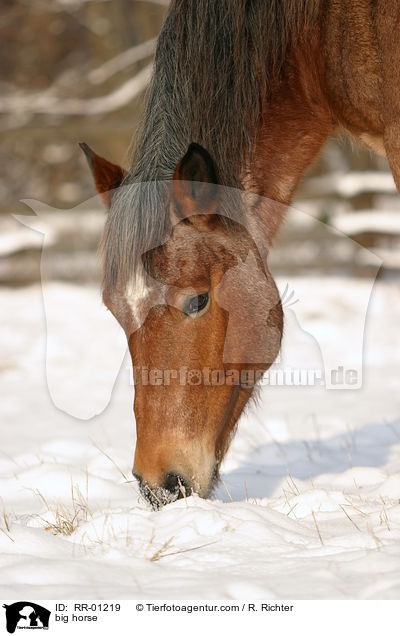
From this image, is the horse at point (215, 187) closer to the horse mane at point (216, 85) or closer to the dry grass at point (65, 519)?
the horse mane at point (216, 85)

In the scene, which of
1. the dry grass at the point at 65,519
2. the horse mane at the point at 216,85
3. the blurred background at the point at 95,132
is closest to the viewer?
the dry grass at the point at 65,519

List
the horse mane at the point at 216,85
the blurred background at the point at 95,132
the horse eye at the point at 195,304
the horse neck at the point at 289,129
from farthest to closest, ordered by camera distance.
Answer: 1. the blurred background at the point at 95,132
2. the horse neck at the point at 289,129
3. the horse mane at the point at 216,85
4. the horse eye at the point at 195,304

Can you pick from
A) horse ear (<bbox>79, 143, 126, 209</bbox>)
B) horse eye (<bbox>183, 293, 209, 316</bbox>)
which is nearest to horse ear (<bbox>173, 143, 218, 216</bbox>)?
horse eye (<bbox>183, 293, 209, 316</bbox>)

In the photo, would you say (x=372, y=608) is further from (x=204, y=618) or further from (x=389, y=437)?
(x=389, y=437)

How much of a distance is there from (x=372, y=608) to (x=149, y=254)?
137 cm

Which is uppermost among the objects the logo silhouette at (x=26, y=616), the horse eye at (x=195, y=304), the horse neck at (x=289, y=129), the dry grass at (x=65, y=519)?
the horse neck at (x=289, y=129)

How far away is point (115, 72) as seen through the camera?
9266mm

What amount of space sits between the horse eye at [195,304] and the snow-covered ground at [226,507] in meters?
0.69

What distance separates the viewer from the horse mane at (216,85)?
2.54 metres

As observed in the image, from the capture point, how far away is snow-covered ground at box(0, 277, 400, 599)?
5.78 ft

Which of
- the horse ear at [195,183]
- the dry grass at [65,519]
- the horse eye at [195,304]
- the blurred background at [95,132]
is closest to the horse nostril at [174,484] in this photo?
the dry grass at [65,519]

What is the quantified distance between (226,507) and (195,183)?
1172 millimetres

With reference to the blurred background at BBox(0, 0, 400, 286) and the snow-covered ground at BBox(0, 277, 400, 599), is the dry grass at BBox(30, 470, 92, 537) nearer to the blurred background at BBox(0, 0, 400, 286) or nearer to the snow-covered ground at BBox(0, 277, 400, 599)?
the snow-covered ground at BBox(0, 277, 400, 599)

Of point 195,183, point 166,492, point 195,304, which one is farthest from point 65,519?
point 195,183
